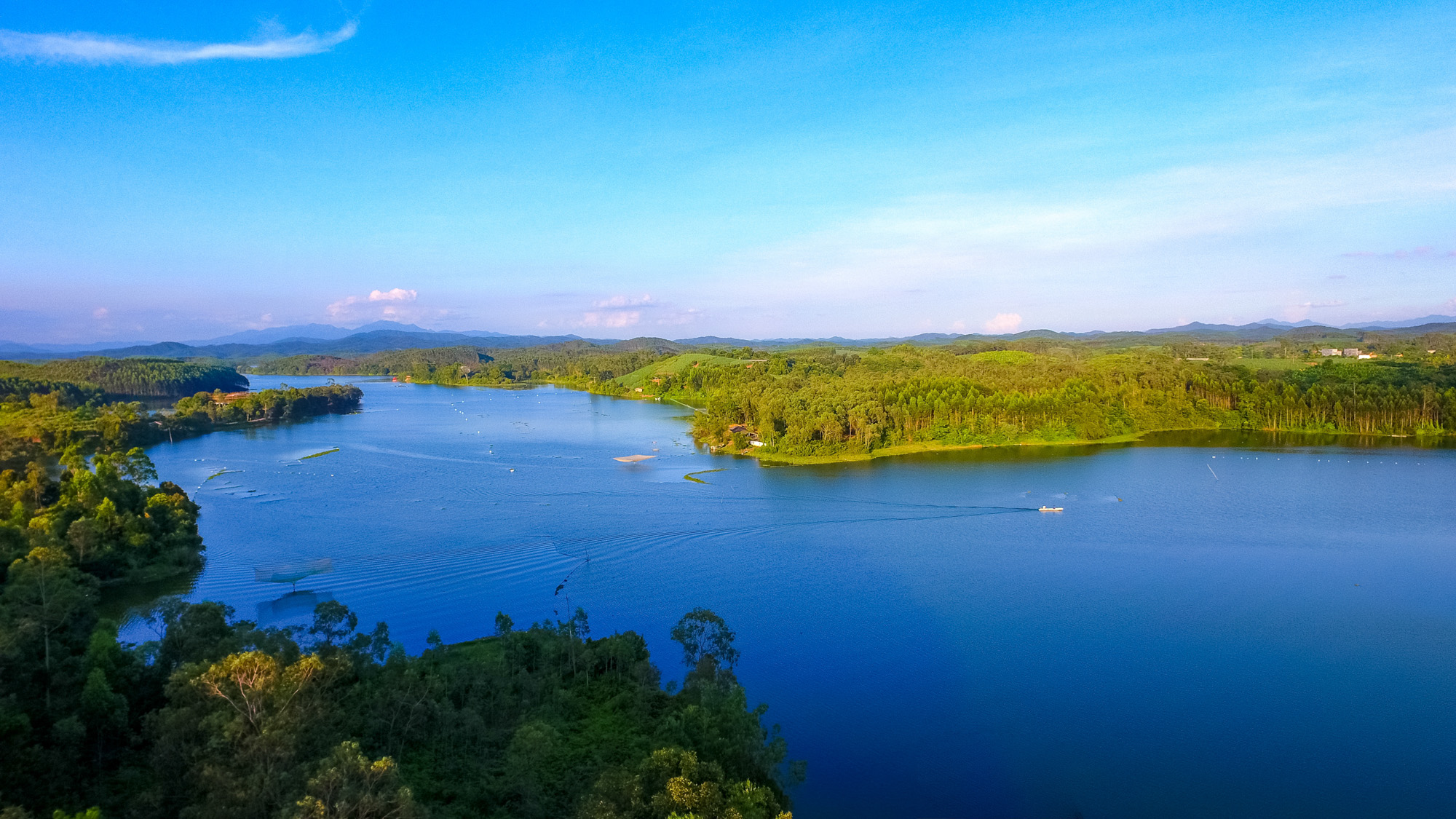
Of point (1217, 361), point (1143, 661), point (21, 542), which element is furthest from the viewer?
point (1217, 361)

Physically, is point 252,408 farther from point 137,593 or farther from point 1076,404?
point 1076,404

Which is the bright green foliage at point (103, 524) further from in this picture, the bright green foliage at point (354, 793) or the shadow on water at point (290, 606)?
the bright green foliage at point (354, 793)

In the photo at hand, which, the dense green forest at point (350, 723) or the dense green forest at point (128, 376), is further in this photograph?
the dense green forest at point (128, 376)

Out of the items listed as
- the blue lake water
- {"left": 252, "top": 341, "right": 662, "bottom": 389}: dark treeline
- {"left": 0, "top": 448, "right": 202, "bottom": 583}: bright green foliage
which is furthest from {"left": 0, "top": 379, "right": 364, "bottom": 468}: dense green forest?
{"left": 252, "top": 341, "right": 662, "bottom": 389}: dark treeline

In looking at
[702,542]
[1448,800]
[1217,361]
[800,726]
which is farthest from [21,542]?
[1217,361]

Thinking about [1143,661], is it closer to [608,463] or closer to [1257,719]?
[1257,719]

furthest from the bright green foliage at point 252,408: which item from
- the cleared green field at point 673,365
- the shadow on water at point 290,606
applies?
the shadow on water at point 290,606
